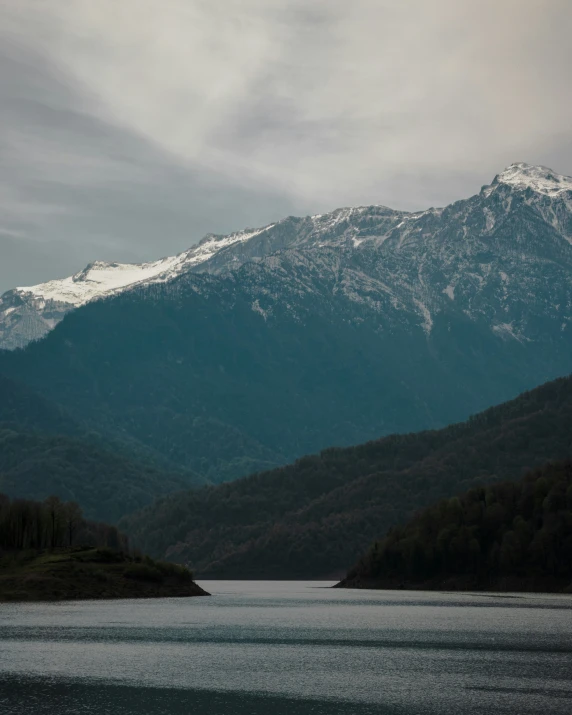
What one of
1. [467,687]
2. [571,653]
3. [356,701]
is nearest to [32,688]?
[356,701]

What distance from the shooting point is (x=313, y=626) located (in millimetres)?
193375

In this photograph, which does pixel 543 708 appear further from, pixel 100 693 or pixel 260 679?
pixel 100 693

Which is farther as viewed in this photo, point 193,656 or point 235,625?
point 235,625

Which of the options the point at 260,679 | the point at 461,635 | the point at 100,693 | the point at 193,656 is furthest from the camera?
the point at 461,635

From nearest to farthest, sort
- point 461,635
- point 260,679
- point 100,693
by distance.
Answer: point 100,693, point 260,679, point 461,635

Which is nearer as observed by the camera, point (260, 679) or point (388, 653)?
point (260, 679)

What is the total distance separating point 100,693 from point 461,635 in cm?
7580

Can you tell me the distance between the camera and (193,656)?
138 metres

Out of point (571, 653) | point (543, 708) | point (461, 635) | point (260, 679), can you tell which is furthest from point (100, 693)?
point (461, 635)

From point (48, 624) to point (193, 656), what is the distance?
47.1m

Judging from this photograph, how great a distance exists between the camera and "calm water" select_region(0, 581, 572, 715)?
338 ft

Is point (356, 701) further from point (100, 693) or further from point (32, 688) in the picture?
point (32, 688)

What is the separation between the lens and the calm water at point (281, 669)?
4055 inches

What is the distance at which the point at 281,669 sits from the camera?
12762 centimetres
